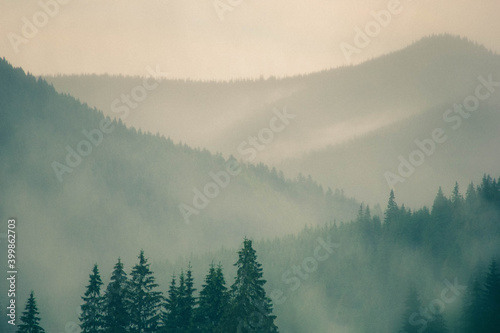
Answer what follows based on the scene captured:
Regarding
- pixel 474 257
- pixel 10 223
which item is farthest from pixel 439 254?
pixel 10 223

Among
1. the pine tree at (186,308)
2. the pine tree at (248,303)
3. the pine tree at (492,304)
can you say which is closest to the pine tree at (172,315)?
the pine tree at (186,308)

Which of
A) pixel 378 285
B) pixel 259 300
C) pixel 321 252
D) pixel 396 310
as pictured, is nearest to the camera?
pixel 259 300

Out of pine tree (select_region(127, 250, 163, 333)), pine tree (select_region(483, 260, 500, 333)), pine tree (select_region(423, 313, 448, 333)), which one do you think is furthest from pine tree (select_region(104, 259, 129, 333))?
pine tree (select_region(483, 260, 500, 333))

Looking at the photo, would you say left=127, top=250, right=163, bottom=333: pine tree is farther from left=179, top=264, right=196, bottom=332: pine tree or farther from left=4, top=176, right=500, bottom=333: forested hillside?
left=179, top=264, right=196, bottom=332: pine tree

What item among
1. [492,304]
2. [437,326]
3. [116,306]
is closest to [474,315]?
[437,326]

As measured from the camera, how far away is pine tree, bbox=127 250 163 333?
4860 centimetres

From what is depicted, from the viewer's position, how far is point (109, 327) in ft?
157

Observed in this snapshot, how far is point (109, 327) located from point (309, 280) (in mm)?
110901

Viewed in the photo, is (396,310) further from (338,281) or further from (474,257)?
(338,281)

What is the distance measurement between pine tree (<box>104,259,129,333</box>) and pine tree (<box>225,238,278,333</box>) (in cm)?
781

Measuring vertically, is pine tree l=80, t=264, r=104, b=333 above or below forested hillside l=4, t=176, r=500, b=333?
below

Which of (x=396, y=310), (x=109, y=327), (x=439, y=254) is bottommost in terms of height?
(x=109, y=327)

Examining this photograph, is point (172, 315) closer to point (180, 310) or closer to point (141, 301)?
point (180, 310)

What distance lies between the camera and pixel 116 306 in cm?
4797
